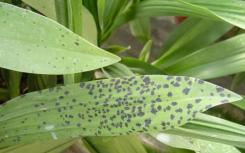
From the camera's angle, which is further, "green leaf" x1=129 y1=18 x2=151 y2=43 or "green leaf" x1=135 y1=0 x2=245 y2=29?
"green leaf" x1=129 y1=18 x2=151 y2=43

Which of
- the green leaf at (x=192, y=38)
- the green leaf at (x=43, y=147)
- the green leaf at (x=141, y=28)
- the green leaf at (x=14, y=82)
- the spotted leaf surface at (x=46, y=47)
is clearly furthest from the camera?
the green leaf at (x=141, y=28)

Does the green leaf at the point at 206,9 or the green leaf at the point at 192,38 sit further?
the green leaf at the point at 192,38

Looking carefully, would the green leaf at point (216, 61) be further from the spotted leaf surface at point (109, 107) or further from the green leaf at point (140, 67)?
the spotted leaf surface at point (109, 107)

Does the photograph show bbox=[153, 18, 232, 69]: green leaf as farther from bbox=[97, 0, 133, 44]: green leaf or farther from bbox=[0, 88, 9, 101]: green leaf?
bbox=[0, 88, 9, 101]: green leaf

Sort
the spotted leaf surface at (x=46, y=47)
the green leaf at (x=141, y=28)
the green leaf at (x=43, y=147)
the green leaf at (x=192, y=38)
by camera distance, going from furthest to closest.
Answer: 1. the green leaf at (x=141, y=28)
2. the green leaf at (x=192, y=38)
3. the green leaf at (x=43, y=147)
4. the spotted leaf surface at (x=46, y=47)

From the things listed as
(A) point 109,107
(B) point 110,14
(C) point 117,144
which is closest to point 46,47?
(A) point 109,107

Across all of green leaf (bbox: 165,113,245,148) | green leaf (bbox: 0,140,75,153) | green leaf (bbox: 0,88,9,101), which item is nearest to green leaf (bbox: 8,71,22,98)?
green leaf (bbox: 0,88,9,101)

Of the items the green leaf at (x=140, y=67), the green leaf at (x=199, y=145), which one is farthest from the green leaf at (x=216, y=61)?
the green leaf at (x=199, y=145)

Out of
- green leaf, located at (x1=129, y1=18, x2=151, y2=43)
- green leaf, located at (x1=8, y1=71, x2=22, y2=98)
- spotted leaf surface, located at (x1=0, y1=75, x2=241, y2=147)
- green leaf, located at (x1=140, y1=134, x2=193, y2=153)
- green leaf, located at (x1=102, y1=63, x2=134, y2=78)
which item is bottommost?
green leaf, located at (x1=140, y1=134, x2=193, y2=153)
